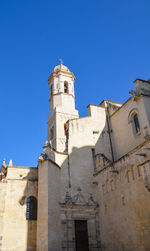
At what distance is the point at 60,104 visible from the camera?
27656 mm

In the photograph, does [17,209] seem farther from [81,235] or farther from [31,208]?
[81,235]

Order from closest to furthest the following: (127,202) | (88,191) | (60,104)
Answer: (127,202)
(88,191)
(60,104)

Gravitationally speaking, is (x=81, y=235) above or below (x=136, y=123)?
below

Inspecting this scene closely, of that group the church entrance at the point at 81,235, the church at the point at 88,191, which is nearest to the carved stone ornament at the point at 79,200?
the church at the point at 88,191

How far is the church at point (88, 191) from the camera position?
14.5m

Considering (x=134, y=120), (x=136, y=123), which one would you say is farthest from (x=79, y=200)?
(x=134, y=120)

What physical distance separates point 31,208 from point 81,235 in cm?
406

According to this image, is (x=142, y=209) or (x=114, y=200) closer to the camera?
(x=142, y=209)

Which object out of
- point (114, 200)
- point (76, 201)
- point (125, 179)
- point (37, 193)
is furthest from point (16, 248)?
point (125, 179)

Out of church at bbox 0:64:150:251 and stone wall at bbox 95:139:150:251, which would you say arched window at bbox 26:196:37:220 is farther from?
stone wall at bbox 95:139:150:251

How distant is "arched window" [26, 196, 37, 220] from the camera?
55.3ft

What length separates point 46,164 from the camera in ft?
57.0

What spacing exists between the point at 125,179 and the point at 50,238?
6.04 metres

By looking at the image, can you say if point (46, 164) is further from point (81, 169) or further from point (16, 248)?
point (16, 248)
